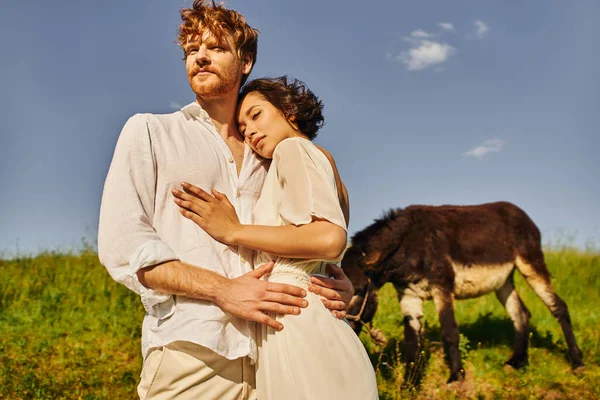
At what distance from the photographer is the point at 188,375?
221 cm

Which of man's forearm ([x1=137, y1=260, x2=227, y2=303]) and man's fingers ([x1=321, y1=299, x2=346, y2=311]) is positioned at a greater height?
man's forearm ([x1=137, y1=260, x2=227, y2=303])

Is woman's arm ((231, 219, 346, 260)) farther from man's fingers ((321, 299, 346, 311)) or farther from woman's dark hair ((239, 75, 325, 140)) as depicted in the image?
woman's dark hair ((239, 75, 325, 140))

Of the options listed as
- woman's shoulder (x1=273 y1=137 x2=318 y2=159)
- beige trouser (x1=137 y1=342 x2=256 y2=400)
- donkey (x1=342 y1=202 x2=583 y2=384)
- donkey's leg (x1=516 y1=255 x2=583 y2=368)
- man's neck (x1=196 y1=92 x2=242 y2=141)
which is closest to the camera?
beige trouser (x1=137 y1=342 x2=256 y2=400)

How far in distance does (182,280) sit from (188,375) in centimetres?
→ 41

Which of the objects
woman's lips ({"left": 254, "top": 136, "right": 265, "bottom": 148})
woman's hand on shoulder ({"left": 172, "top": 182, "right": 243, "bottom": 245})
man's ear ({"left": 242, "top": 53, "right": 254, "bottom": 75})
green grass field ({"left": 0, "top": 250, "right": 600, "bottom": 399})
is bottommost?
green grass field ({"left": 0, "top": 250, "right": 600, "bottom": 399})

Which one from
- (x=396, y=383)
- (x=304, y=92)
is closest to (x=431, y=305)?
(x=396, y=383)

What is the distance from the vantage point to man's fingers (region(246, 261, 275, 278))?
2.22 meters

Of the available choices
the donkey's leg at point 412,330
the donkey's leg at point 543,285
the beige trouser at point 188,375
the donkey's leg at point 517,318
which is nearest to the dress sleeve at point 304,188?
the beige trouser at point 188,375

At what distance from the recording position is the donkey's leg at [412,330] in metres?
7.15

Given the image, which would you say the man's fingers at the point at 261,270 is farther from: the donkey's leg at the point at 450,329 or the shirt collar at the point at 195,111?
→ the donkey's leg at the point at 450,329

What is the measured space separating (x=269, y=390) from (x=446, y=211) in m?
6.96

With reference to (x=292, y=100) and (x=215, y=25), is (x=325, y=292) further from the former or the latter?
(x=215, y=25)

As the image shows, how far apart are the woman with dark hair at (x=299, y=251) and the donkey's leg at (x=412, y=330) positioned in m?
5.18

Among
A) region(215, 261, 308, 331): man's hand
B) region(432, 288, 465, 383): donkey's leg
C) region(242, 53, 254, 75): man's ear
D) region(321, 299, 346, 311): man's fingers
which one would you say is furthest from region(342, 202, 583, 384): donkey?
region(215, 261, 308, 331): man's hand
